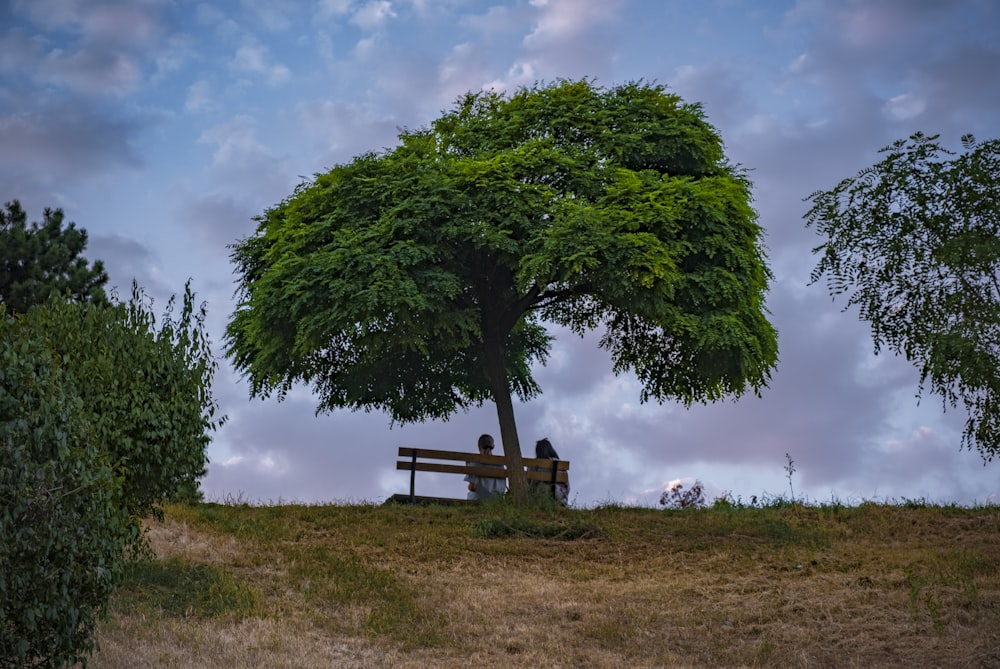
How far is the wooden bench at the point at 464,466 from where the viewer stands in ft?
89.7

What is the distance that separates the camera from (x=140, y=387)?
50.5 feet

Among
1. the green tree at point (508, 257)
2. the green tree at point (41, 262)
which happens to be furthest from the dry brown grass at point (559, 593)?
the green tree at point (41, 262)

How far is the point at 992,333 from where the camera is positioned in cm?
1648

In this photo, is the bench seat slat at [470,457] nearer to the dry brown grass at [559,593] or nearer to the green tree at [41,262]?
the dry brown grass at [559,593]

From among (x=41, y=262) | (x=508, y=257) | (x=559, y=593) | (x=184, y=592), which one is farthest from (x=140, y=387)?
(x=41, y=262)

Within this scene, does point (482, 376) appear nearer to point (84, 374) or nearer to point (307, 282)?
point (307, 282)

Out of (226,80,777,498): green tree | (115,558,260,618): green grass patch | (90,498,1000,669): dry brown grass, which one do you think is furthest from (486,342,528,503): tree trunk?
(115,558,260,618): green grass patch

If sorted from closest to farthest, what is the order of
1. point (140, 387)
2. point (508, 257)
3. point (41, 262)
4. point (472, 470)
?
point (140, 387) < point (508, 257) < point (472, 470) < point (41, 262)

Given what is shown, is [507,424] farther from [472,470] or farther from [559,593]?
[559,593]

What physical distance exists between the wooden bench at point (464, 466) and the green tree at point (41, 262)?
37.9 ft

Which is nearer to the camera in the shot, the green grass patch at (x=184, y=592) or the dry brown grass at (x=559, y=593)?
the dry brown grass at (x=559, y=593)

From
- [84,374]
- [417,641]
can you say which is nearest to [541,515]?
[417,641]

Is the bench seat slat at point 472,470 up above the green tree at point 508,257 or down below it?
below

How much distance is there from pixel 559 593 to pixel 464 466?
10431 mm
